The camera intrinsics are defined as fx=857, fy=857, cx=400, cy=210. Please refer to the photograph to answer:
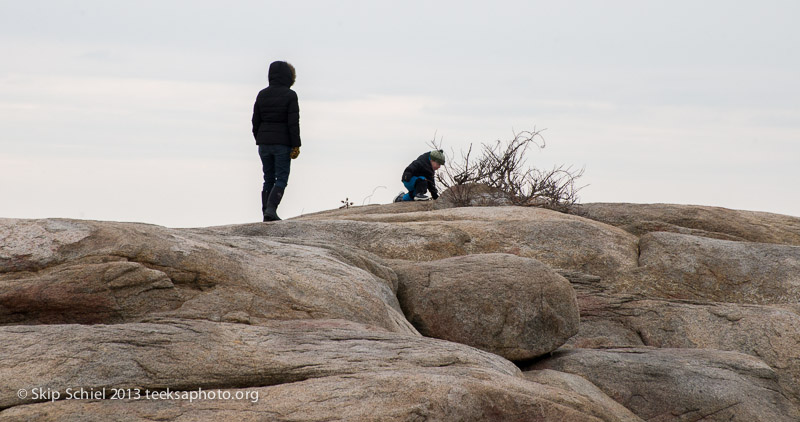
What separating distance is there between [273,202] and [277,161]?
71cm

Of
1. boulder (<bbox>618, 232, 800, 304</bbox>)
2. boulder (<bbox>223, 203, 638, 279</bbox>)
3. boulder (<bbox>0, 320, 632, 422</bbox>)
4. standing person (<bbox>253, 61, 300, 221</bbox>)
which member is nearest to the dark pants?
standing person (<bbox>253, 61, 300, 221</bbox>)

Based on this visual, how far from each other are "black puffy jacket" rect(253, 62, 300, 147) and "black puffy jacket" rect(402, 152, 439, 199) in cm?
557

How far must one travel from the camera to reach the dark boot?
14.7 meters

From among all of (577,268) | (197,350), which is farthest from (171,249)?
(577,268)

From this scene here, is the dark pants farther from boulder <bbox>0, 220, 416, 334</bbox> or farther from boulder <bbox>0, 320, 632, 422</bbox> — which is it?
boulder <bbox>0, 320, 632, 422</bbox>

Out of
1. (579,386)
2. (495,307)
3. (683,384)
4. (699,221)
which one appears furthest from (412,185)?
(579,386)

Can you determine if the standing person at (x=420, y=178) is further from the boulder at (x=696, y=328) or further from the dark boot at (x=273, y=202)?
the boulder at (x=696, y=328)

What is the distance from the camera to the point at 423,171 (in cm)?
1991

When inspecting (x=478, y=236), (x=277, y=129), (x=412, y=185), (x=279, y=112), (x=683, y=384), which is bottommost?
(x=683, y=384)

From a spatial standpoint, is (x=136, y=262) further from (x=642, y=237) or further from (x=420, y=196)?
(x=420, y=196)

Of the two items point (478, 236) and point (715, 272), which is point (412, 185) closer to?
point (478, 236)

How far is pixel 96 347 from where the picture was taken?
20.2ft

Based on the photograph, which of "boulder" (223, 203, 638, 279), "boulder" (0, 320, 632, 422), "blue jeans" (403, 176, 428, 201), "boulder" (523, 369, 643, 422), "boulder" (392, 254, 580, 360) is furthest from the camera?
"blue jeans" (403, 176, 428, 201)

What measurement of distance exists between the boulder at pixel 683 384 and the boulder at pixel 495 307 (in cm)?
38
